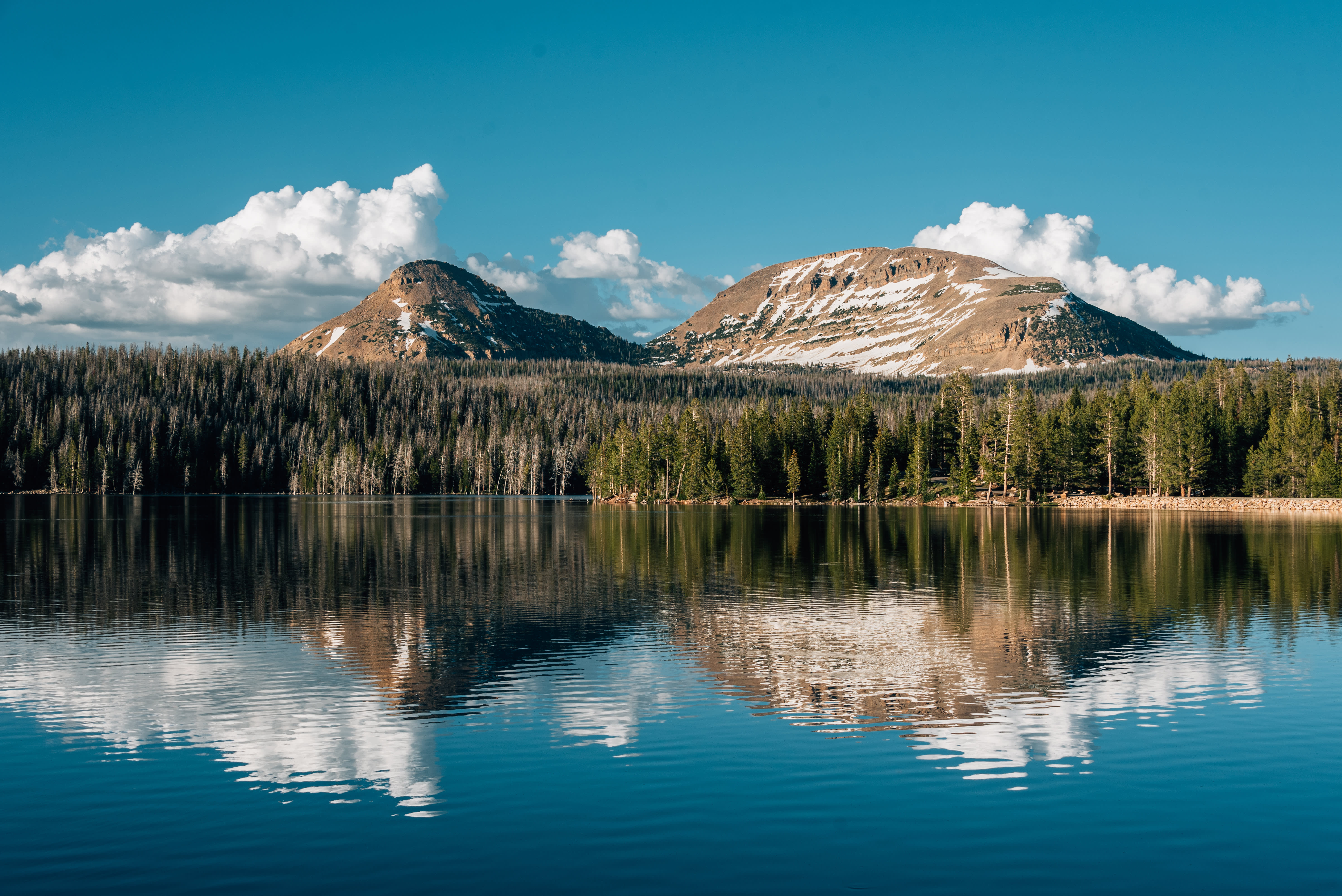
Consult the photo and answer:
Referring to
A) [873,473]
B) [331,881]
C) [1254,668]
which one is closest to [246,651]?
[331,881]

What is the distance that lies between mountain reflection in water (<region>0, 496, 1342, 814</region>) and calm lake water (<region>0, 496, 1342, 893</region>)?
0.52ft

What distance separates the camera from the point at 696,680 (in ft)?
80.2

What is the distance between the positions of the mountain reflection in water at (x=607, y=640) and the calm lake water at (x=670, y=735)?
16 centimetres

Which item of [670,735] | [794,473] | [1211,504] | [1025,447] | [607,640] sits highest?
[1025,447]

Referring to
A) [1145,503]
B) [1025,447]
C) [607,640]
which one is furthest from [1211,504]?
[607,640]

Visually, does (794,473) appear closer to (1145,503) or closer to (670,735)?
(1145,503)

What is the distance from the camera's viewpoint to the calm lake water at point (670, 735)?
44.5 feet

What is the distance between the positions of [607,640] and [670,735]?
34.7 feet

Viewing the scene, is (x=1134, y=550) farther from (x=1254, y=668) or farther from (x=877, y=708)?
(x=877, y=708)

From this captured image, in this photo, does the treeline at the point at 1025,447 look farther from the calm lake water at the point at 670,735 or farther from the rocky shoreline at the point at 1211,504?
the calm lake water at the point at 670,735

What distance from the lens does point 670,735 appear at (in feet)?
64.0

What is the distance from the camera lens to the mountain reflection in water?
2012cm

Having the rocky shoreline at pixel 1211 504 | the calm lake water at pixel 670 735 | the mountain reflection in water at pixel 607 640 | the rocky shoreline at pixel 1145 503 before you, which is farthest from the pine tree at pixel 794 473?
the calm lake water at pixel 670 735

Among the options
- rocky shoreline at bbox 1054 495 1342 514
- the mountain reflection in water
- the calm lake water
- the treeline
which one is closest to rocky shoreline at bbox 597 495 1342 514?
rocky shoreline at bbox 1054 495 1342 514
